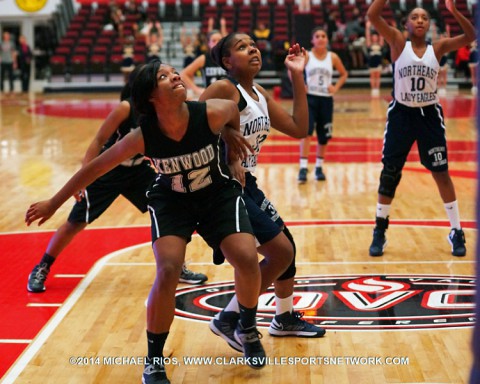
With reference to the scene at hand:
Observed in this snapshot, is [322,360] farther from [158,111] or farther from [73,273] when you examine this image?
[73,273]

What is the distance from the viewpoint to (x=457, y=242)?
672 cm

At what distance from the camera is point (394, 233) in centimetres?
759

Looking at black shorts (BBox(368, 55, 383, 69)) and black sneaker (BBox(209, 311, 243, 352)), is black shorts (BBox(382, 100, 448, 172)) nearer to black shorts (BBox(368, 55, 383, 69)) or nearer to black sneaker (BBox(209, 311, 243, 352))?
black sneaker (BBox(209, 311, 243, 352))

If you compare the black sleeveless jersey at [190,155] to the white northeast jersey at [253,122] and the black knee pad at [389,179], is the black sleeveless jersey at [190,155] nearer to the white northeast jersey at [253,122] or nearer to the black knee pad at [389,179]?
the white northeast jersey at [253,122]

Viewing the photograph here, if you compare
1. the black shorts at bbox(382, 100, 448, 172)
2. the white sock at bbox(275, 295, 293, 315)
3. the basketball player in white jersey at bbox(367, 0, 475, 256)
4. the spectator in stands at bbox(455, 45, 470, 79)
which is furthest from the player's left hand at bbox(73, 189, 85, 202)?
the spectator in stands at bbox(455, 45, 470, 79)

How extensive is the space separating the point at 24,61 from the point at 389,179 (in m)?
22.4

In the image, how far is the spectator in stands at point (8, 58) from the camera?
26891 millimetres

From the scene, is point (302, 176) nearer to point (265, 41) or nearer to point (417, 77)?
point (417, 77)

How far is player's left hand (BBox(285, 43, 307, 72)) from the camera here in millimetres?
4621

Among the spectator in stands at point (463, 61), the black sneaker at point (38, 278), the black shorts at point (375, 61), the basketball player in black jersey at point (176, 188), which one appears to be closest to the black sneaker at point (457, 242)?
the basketball player in black jersey at point (176, 188)

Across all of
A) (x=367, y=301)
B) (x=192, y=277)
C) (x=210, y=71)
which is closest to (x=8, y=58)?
(x=210, y=71)

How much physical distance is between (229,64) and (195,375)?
169cm

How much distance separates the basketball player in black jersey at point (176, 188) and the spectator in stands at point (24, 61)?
78.4 ft

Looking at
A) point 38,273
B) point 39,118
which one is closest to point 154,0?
point 39,118
